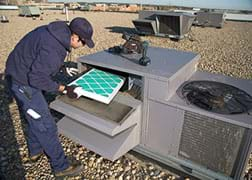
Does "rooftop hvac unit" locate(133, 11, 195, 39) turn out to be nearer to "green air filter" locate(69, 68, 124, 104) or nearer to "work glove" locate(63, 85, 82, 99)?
"green air filter" locate(69, 68, 124, 104)

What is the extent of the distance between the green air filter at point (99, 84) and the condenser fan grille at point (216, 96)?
0.65 metres

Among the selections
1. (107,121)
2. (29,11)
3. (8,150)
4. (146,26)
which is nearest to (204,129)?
(107,121)

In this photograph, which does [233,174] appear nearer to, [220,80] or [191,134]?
[191,134]

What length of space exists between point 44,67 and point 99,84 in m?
0.58

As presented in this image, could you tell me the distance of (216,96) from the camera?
198cm

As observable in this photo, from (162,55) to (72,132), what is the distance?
1.43 metres

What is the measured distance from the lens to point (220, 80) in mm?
2488

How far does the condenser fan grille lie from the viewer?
6.15 ft

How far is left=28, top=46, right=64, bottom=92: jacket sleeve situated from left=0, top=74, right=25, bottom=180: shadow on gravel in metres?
1.08

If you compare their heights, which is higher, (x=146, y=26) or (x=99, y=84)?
(x=99, y=84)

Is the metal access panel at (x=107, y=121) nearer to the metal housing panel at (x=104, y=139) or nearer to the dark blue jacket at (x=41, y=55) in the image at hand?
the metal housing panel at (x=104, y=139)

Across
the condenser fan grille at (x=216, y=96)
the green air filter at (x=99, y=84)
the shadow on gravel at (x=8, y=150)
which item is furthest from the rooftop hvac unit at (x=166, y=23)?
the shadow on gravel at (x=8, y=150)

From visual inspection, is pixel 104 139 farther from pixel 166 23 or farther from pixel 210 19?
pixel 210 19

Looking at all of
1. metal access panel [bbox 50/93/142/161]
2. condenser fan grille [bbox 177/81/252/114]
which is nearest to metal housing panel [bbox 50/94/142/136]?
metal access panel [bbox 50/93/142/161]
